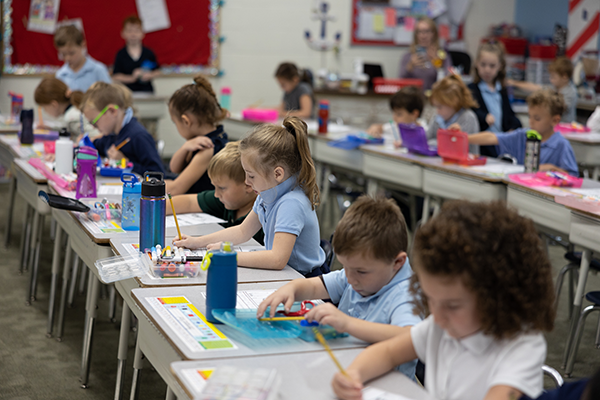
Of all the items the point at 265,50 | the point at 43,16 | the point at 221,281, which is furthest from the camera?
the point at 265,50

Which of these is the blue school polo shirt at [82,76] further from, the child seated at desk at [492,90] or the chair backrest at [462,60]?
the chair backrest at [462,60]

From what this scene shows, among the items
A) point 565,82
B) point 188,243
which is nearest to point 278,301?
point 188,243

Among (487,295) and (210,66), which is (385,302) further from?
(210,66)

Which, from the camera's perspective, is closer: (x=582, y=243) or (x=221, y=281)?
(x=221, y=281)

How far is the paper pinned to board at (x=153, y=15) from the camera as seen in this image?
7.09 m

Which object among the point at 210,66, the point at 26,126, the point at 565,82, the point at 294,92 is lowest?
the point at 26,126

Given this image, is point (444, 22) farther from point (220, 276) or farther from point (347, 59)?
point (220, 276)

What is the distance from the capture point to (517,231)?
1093mm

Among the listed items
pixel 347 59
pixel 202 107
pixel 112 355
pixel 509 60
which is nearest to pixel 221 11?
pixel 347 59

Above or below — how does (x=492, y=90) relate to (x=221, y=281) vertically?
above

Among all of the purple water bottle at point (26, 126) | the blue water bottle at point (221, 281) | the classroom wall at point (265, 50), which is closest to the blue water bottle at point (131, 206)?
the blue water bottle at point (221, 281)

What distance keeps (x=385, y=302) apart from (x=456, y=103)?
9.45 feet

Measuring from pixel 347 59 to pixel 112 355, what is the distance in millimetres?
5946

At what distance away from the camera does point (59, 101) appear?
4.48 meters
